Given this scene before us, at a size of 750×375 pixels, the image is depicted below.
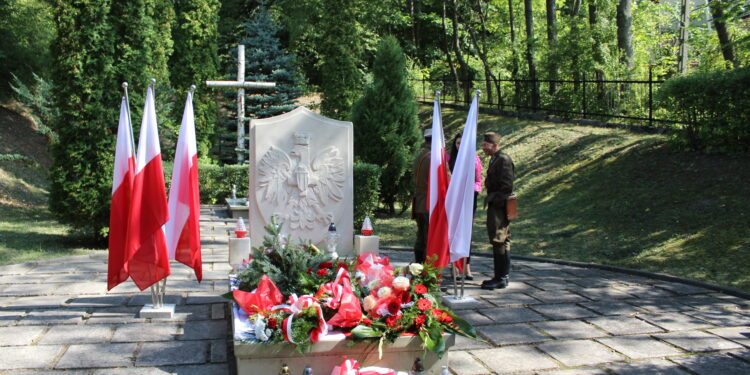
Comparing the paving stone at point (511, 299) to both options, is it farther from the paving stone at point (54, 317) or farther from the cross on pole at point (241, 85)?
the cross on pole at point (241, 85)

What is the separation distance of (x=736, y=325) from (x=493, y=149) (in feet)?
9.95

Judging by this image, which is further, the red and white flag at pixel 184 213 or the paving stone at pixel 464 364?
the red and white flag at pixel 184 213

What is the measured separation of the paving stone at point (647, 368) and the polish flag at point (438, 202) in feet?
6.65

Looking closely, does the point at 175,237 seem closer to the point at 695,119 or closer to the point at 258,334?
the point at 258,334

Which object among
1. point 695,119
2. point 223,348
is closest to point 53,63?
point 223,348

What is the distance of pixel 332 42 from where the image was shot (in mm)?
22391

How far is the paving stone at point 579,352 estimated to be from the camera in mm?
5191

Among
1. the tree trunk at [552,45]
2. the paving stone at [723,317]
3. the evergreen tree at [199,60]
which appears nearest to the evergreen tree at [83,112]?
the paving stone at [723,317]

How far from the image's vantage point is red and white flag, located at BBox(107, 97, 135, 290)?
622cm

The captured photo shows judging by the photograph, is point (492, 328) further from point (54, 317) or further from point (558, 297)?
point (54, 317)

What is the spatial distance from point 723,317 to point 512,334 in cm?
230

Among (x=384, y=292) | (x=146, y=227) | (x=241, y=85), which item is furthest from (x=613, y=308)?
(x=241, y=85)

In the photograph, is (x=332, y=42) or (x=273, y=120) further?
(x=332, y=42)

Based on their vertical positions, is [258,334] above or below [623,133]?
below
